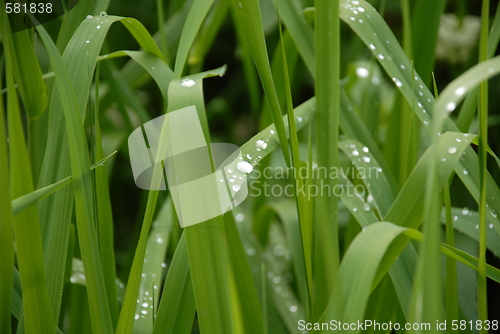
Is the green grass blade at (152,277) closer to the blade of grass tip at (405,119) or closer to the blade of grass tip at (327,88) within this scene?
the blade of grass tip at (327,88)

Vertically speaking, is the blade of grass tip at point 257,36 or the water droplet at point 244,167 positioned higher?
the blade of grass tip at point 257,36

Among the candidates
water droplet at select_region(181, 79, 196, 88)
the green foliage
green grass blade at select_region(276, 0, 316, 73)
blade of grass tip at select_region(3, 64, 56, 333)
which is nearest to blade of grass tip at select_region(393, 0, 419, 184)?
the green foliage

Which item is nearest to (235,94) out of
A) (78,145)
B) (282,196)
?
(282,196)

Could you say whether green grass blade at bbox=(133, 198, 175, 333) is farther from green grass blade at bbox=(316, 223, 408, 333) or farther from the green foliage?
green grass blade at bbox=(316, 223, 408, 333)

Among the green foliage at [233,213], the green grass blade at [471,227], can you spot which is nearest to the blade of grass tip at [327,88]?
the green foliage at [233,213]

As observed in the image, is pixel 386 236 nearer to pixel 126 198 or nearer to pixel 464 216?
pixel 464 216

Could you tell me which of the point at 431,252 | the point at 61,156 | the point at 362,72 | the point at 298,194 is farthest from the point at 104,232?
the point at 362,72
